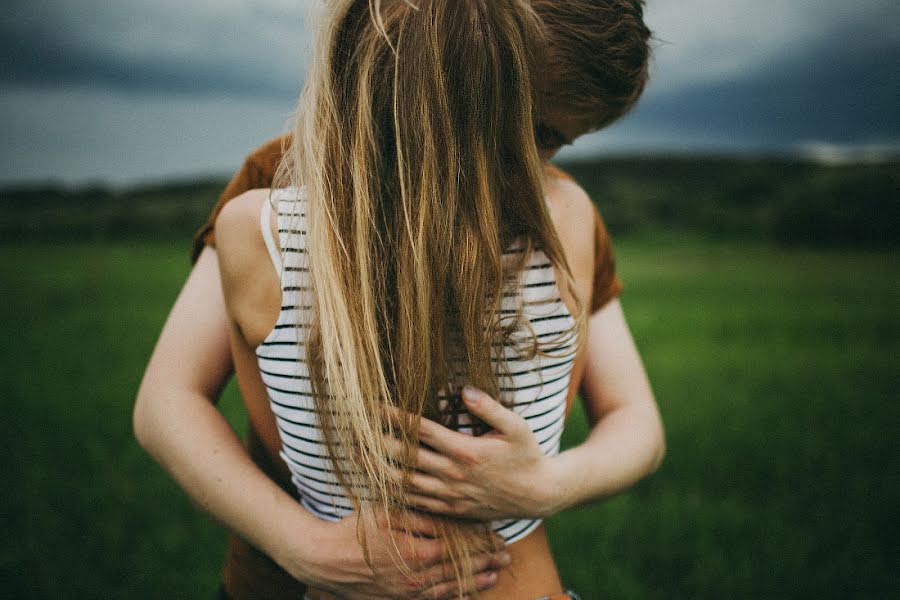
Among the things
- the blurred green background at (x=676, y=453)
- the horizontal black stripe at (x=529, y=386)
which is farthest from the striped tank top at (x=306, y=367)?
the blurred green background at (x=676, y=453)

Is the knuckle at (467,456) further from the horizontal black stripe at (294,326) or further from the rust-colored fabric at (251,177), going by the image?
the rust-colored fabric at (251,177)

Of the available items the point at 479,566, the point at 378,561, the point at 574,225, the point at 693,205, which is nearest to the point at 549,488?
the point at 479,566

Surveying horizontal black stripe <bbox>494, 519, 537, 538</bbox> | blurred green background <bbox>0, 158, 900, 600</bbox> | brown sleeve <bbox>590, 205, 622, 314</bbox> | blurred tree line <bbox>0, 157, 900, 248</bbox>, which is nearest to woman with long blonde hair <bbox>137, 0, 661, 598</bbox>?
horizontal black stripe <bbox>494, 519, 537, 538</bbox>

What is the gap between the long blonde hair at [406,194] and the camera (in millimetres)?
980

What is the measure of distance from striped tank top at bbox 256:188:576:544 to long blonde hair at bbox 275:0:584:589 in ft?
0.13

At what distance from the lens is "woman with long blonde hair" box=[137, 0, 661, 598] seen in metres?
1.00

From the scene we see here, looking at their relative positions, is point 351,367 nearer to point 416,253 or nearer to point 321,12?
point 416,253

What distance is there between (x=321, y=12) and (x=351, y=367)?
0.70m

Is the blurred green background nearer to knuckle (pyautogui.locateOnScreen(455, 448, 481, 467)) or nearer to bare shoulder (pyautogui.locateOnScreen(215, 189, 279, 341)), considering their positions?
knuckle (pyautogui.locateOnScreen(455, 448, 481, 467))

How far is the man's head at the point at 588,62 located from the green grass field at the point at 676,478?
109 inches

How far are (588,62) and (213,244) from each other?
A: 1.03m

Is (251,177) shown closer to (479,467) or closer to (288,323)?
(288,323)

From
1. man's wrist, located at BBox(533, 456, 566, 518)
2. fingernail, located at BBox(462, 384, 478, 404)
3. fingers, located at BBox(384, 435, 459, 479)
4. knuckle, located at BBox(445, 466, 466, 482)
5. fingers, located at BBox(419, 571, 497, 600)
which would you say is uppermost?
fingernail, located at BBox(462, 384, 478, 404)

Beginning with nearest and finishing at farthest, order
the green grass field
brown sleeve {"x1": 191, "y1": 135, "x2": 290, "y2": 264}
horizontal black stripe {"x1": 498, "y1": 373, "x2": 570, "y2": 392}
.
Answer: horizontal black stripe {"x1": 498, "y1": 373, "x2": 570, "y2": 392} → brown sleeve {"x1": 191, "y1": 135, "x2": 290, "y2": 264} → the green grass field
